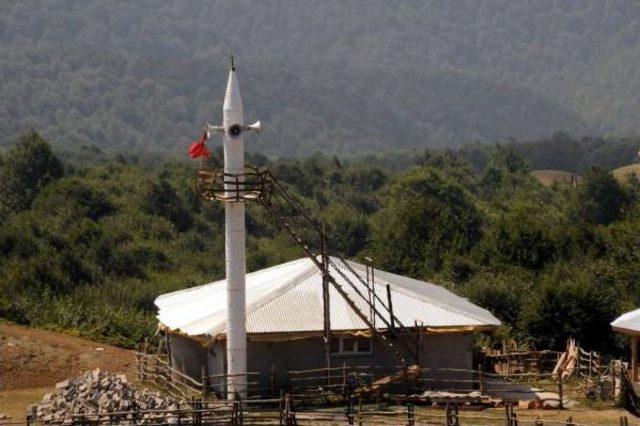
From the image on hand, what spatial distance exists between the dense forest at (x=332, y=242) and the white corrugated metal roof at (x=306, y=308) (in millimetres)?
9812

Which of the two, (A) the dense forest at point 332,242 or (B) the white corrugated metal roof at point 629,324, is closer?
(B) the white corrugated metal roof at point 629,324

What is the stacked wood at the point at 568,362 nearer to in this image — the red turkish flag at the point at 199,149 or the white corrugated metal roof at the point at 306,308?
the white corrugated metal roof at the point at 306,308

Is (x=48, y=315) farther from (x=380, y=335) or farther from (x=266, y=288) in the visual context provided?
(x=380, y=335)

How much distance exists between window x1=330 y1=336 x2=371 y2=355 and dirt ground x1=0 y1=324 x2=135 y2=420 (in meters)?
8.34

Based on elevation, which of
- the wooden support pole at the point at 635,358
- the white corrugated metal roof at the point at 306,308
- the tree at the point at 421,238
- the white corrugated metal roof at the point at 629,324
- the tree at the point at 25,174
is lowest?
the wooden support pole at the point at 635,358

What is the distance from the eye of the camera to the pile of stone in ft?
125

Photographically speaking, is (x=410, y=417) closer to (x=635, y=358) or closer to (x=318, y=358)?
(x=318, y=358)

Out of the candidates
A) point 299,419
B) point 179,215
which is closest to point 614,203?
point 179,215

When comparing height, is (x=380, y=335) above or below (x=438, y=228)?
below

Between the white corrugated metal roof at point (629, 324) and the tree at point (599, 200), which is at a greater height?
the tree at point (599, 200)

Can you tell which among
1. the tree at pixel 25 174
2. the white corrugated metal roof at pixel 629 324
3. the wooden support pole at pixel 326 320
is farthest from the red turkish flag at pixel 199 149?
the tree at pixel 25 174

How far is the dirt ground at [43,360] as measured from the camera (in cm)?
4950

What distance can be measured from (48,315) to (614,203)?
2705 inches

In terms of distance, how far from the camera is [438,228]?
84125 millimetres
